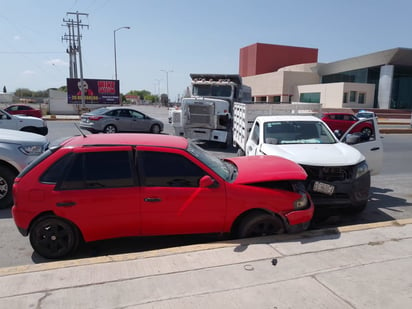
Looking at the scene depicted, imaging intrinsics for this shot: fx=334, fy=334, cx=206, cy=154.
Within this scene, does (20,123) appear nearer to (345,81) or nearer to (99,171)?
(99,171)

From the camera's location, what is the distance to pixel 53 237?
4027 millimetres

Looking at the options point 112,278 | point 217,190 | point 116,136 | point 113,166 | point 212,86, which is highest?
point 212,86

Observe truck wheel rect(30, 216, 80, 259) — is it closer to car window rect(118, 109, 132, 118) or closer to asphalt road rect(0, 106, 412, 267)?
asphalt road rect(0, 106, 412, 267)

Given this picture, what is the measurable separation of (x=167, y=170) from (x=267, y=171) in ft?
4.45

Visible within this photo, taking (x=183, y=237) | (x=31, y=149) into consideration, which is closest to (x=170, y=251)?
(x=183, y=237)

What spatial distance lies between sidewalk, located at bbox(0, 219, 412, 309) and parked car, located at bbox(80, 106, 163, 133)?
1441 cm

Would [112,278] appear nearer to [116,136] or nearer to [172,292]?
[172,292]

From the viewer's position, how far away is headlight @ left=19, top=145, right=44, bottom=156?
6.10 metres

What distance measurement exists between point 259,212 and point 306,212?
614mm

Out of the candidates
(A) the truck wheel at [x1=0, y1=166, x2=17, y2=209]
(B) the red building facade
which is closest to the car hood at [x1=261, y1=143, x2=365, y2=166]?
(A) the truck wheel at [x1=0, y1=166, x2=17, y2=209]

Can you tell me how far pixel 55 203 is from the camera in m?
3.91

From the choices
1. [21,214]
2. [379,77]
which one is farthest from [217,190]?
[379,77]

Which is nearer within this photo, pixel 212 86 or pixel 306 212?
pixel 306 212

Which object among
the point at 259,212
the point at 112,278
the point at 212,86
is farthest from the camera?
the point at 212,86
